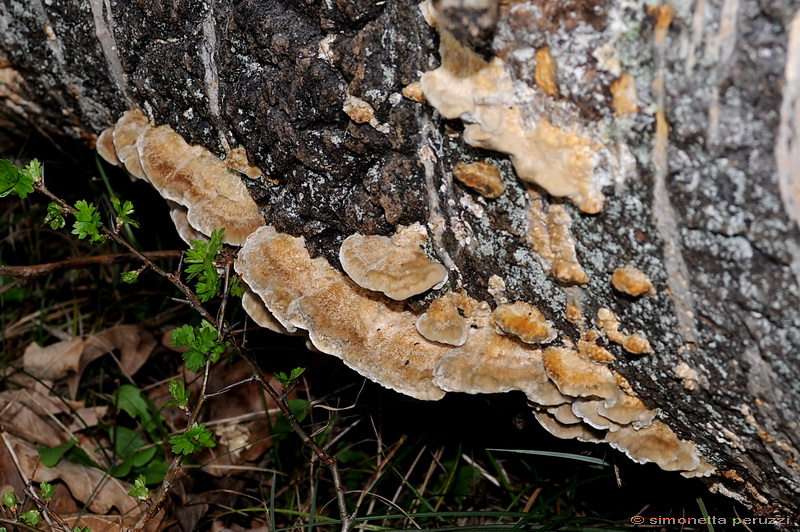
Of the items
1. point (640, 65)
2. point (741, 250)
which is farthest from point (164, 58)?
point (741, 250)

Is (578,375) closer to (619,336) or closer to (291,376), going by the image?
(619,336)

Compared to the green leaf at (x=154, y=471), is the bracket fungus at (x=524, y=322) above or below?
above

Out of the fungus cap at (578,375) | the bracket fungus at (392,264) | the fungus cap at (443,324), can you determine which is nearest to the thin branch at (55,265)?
the bracket fungus at (392,264)

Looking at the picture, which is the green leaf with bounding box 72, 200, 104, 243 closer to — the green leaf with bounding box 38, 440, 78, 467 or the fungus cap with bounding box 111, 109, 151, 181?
the fungus cap with bounding box 111, 109, 151, 181

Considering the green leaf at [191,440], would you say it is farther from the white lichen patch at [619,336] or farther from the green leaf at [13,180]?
the white lichen patch at [619,336]

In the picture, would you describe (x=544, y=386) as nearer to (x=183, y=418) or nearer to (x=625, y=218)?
(x=625, y=218)

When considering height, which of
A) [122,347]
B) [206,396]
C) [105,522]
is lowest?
[105,522]

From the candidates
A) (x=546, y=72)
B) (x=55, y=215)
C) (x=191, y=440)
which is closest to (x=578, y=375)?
(x=546, y=72)
